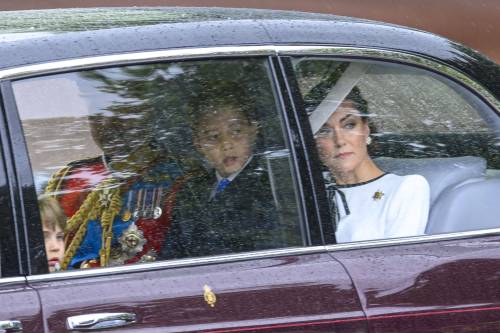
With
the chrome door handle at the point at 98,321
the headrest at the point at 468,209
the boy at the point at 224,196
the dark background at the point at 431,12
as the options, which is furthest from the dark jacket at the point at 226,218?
the dark background at the point at 431,12

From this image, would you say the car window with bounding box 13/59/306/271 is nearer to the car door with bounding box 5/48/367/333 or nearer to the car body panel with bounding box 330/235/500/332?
the car door with bounding box 5/48/367/333

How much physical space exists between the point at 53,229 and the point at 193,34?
62 cm

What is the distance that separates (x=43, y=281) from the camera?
264 centimetres

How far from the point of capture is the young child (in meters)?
2.68

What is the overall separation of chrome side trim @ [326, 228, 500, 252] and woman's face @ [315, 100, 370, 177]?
0.75ft

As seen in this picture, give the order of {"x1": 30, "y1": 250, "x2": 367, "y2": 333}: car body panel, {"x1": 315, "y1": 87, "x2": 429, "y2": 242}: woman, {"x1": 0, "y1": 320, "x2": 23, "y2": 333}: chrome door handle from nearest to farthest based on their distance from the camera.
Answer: {"x1": 0, "y1": 320, "x2": 23, "y2": 333}: chrome door handle → {"x1": 30, "y1": 250, "x2": 367, "y2": 333}: car body panel → {"x1": 315, "y1": 87, "x2": 429, "y2": 242}: woman

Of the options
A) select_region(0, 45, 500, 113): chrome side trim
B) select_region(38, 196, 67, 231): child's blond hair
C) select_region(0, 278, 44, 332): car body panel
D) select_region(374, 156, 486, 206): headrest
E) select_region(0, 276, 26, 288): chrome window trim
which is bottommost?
select_region(0, 278, 44, 332): car body panel

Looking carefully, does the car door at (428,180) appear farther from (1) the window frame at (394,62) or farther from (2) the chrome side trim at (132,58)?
(2) the chrome side trim at (132,58)

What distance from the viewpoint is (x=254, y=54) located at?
295 centimetres

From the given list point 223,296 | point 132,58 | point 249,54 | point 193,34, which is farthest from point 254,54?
point 223,296

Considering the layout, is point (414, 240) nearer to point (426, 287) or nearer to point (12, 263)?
point (426, 287)

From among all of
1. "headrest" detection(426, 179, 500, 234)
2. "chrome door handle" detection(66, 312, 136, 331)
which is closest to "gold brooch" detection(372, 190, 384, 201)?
"headrest" detection(426, 179, 500, 234)

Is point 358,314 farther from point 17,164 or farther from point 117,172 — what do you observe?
point 17,164

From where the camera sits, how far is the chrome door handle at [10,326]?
2.52 meters
